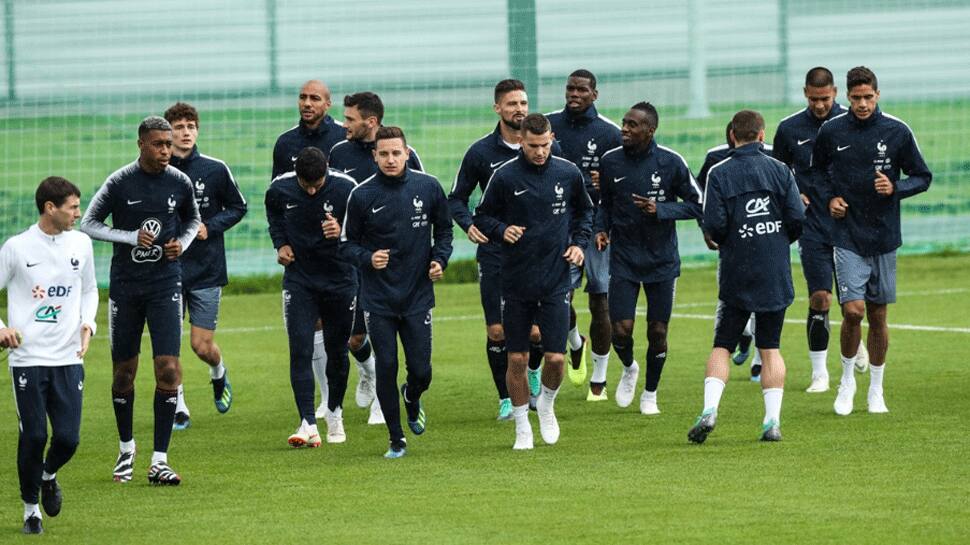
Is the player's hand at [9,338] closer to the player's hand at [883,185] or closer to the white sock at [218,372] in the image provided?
the white sock at [218,372]

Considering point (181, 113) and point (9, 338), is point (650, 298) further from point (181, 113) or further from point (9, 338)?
point (9, 338)

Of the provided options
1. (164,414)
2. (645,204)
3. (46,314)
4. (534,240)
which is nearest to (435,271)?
(534,240)

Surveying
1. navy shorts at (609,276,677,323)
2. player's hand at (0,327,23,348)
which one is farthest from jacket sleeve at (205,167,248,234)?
player's hand at (0,327,23,348)

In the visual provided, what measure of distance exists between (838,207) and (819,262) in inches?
44.8

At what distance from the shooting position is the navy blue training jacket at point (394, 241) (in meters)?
11.0

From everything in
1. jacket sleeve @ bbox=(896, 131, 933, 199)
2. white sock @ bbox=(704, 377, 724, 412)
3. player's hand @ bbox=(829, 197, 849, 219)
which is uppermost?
jacket sleeve @ bbox=(896, 131, 933, 199)

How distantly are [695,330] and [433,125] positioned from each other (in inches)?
319

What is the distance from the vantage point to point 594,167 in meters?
13.2

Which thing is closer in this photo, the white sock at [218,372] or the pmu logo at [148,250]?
the pmu logo at [148,250]

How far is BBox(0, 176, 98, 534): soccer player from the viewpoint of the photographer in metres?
8.83

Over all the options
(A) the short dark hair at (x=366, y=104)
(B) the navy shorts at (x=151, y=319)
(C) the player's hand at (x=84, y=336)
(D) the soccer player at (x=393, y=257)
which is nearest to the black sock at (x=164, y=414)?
(B) the navy shorts at (x=151, y=319)

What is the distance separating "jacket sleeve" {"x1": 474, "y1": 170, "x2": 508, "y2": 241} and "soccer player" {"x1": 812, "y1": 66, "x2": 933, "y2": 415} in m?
2.37

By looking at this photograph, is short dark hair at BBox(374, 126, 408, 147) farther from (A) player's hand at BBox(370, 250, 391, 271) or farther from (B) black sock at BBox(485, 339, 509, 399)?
(B) black sock at BBox(485, 339, 509, 399)

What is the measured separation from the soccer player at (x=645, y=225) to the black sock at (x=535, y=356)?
62 centimetres
